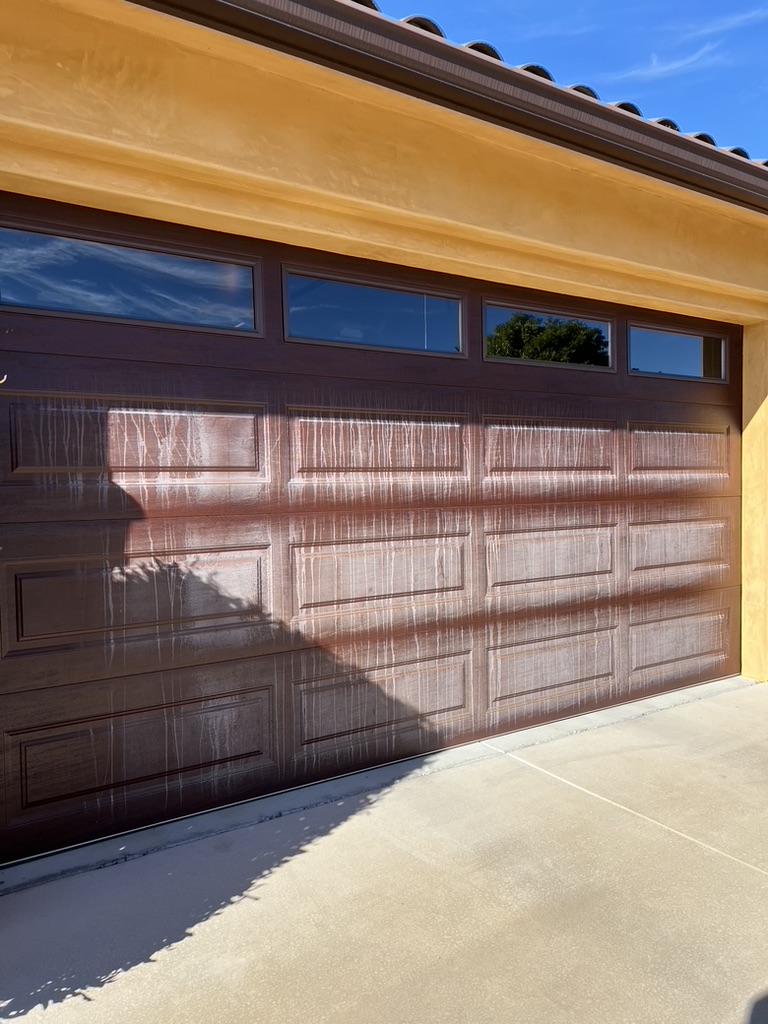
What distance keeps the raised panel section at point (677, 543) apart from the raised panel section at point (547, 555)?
0.95ft

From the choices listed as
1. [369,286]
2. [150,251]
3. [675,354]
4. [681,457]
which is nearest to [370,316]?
[369,286]

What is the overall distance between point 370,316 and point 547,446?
135 cm

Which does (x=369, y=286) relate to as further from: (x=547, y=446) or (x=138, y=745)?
(x=138, y=745)

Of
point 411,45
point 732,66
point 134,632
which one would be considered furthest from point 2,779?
point 732,66

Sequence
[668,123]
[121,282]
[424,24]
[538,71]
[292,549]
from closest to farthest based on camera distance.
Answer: [424,24] → [121,282] → [538,71] → [292,549] → [668,123]

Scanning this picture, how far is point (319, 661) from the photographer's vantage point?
3387 mm

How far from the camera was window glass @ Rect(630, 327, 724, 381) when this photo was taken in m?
4.61

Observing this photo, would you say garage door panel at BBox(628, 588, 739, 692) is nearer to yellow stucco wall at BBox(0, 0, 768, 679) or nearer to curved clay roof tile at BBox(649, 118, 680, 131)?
yellow stucco wall at BBox(0, 0, 768, 679)

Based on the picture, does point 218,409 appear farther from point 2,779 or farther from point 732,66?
point 732,66

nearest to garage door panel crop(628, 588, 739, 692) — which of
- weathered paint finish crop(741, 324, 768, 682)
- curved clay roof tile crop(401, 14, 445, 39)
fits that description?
weathered paint finish crop(741, 324, 768, 682)

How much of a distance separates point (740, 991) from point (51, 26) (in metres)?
3.76

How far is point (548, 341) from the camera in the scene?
4.18 metres

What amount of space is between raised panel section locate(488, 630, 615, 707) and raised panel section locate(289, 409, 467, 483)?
116cm

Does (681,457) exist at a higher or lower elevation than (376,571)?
higher
